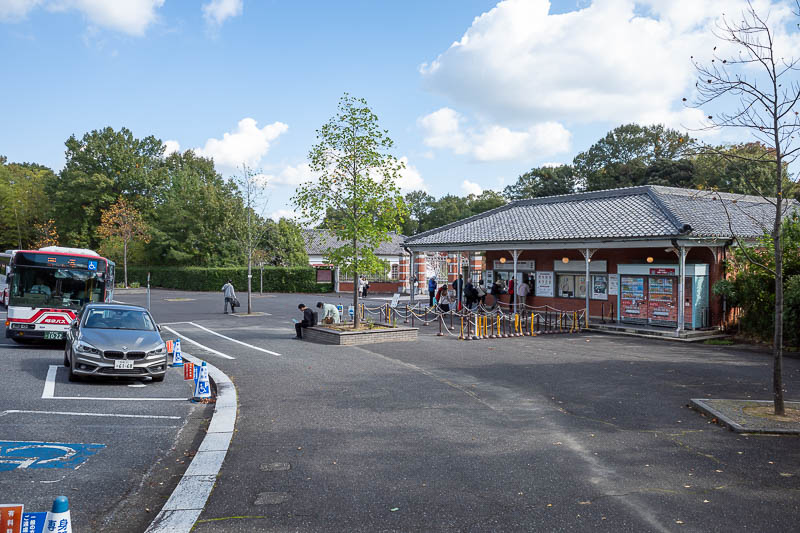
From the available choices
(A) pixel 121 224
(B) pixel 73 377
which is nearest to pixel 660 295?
(B) pixel 73 377

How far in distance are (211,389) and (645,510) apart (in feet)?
26.5

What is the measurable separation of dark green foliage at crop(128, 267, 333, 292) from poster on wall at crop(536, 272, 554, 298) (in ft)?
87.2

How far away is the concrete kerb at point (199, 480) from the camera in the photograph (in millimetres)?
4965

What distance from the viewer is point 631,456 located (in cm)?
683

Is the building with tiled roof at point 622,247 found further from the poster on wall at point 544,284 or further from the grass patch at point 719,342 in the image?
the grass patch at point 719,342

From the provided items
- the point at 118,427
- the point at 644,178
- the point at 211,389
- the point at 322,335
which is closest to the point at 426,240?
the point at 322,335

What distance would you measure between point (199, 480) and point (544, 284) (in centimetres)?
2267

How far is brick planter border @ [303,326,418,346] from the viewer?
1691cm

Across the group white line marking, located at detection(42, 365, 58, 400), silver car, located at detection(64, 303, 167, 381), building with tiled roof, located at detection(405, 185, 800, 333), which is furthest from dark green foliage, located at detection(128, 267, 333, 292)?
silver car, located at detection(64, 303, 167, 381)

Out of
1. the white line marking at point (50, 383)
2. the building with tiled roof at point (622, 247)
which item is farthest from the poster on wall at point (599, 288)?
the white line marking at point (50, 383)

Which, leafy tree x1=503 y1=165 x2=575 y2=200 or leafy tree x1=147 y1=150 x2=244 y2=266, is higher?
leafy tree x1=503 y1=165 x2=575 y2=200

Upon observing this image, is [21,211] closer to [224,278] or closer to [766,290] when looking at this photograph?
[224,278]

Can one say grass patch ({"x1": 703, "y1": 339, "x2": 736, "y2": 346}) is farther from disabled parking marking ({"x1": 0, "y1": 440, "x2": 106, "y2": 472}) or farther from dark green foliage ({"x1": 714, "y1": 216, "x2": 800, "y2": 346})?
disabled parking marking ({"x1": 0, "y1": 440, "x2": 106, "y2": 472})

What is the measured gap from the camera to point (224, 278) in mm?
53125
